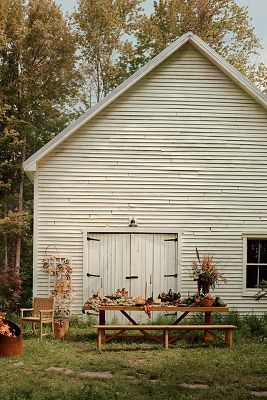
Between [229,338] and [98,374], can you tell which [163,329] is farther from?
[98,374]

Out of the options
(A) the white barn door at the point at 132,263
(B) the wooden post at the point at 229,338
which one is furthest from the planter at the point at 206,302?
(A) the white barn door at the point at 132,263

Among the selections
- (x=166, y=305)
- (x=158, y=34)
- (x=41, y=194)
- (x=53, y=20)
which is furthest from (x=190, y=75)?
(x=158, y=34)

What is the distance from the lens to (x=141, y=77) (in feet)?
51.9

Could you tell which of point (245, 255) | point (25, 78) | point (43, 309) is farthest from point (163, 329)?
point (25, 78)

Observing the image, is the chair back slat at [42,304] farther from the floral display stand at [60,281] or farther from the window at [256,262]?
the window at [256,262]

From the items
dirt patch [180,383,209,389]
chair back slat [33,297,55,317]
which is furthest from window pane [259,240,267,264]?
dirt patch [180,383,209,389]

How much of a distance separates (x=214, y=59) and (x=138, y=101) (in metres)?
2.14

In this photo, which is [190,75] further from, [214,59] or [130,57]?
[130,57]

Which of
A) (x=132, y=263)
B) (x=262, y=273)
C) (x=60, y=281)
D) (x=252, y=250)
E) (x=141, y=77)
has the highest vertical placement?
(x=141, y=77)

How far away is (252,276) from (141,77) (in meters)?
5.79

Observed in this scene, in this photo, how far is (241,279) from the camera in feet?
53.5

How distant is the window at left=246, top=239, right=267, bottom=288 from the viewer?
54.3ft

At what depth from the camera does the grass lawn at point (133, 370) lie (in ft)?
28.7

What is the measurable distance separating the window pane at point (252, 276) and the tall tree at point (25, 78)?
461 inches
